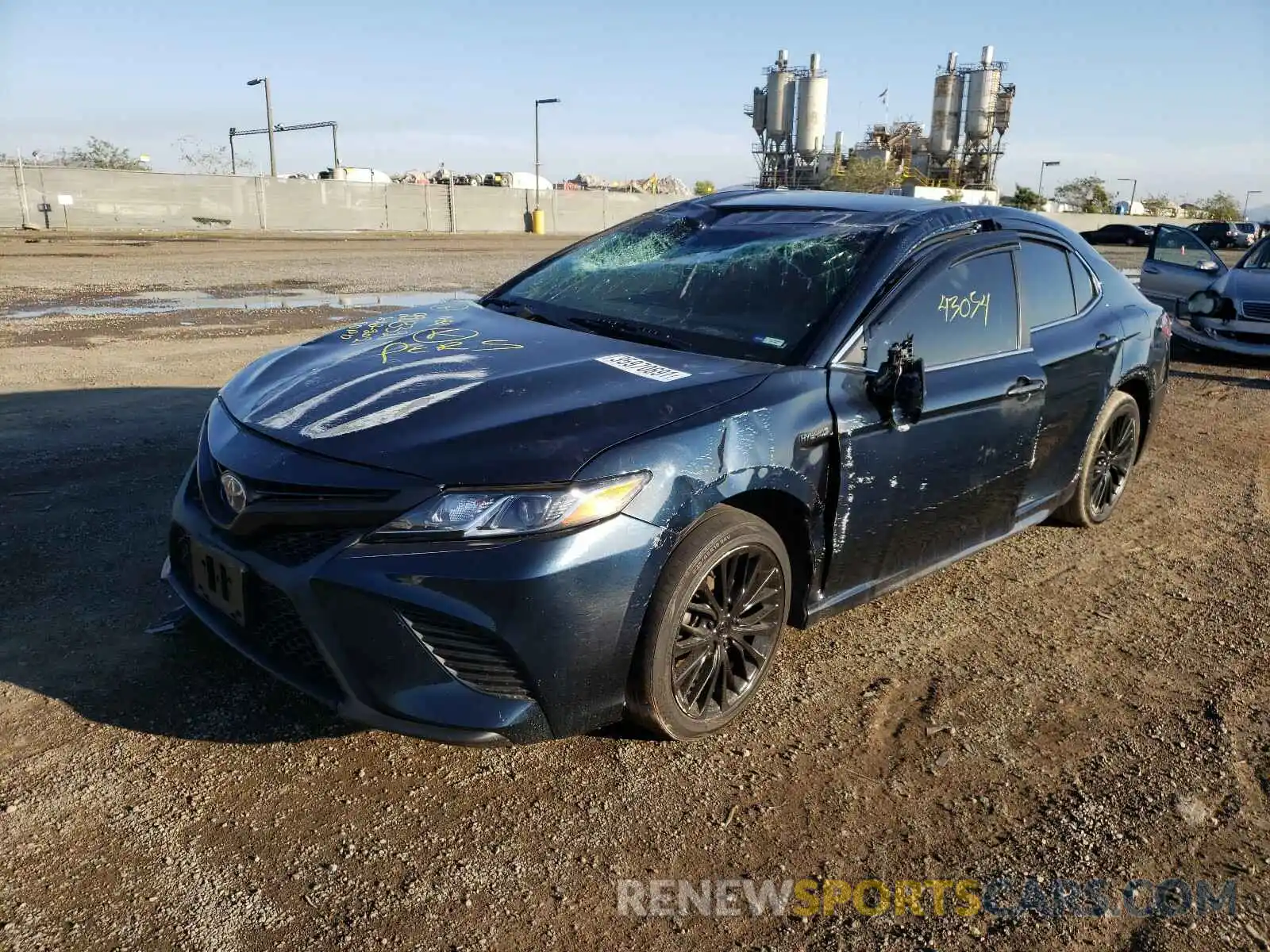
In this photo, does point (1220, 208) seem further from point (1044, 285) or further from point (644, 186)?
point (1044, 285)

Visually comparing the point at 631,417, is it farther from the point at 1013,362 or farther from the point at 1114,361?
the point at 1114,361

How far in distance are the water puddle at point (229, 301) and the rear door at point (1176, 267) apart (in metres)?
8.25

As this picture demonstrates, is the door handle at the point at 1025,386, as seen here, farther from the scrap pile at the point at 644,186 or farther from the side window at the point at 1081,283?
the scrap pile at the point at 644,186

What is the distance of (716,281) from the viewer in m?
3.66

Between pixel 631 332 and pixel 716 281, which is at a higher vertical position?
pixel 716 281

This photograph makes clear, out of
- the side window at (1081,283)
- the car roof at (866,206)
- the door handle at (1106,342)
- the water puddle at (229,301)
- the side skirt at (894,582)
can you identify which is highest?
the car roof at (866,206)

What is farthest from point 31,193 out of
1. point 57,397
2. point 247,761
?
point 247,761

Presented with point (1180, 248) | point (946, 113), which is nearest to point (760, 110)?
point (946, 113)

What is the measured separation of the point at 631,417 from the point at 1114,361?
3.15 m

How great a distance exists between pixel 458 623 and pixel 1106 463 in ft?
13.1

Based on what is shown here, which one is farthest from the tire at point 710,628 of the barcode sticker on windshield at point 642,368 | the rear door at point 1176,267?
the rear door at point 1176,267

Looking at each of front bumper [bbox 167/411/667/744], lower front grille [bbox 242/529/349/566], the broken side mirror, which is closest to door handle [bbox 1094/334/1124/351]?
the broken side mirror

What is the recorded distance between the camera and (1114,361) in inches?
185

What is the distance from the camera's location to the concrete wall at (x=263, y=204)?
110ft
